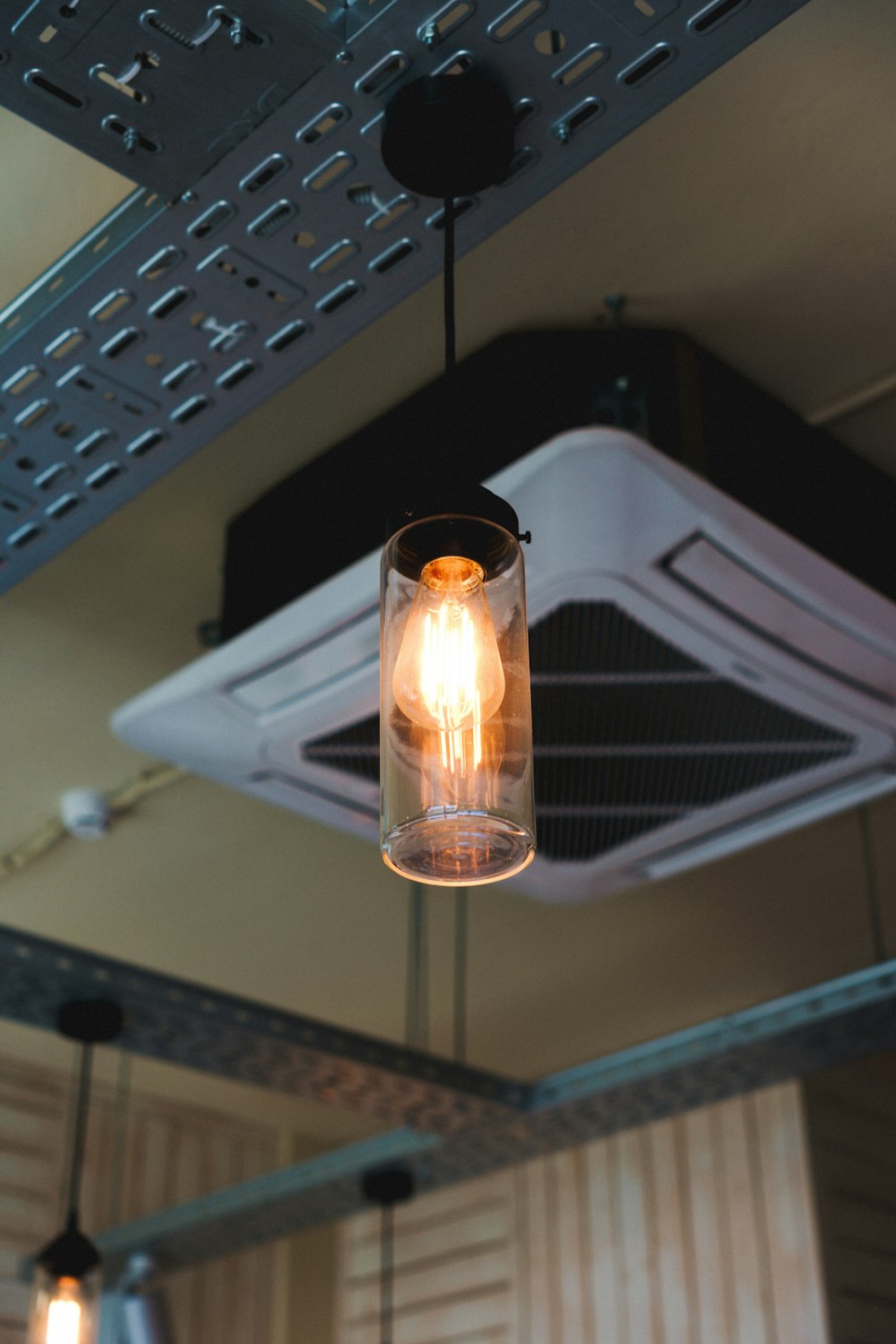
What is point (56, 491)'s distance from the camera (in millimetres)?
1670

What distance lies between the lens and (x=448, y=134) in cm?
125

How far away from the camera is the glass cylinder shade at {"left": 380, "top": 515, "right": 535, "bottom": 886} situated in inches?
39.4

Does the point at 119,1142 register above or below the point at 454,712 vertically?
above

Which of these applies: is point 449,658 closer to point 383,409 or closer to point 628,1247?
point 383,409

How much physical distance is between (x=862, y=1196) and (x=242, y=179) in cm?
316

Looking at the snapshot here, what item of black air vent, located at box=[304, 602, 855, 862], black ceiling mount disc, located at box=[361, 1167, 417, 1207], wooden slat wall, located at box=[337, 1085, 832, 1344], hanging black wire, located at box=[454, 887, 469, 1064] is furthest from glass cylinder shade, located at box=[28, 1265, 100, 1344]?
black air vent, located at box=[304, 602, 855, 862]

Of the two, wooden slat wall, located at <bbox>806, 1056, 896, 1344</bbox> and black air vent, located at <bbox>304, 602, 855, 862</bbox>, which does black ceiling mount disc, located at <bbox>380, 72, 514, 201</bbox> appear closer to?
black air vent, located at <bbox>304, 602, 855, 862</bbox>

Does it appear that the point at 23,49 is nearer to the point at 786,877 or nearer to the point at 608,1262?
the point at 786,877

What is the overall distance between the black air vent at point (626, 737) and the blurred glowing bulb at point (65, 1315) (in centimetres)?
152

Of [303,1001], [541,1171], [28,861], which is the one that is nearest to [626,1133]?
[541,1171]

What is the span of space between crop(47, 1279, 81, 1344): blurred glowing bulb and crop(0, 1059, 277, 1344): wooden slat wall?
1.00 meters

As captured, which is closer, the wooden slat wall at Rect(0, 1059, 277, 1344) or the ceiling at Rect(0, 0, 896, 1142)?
the ceiling at Rect(0, 0, 896, 1142)

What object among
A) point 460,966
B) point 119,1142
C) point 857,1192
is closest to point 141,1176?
point 119,1142

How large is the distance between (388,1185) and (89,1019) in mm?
962
